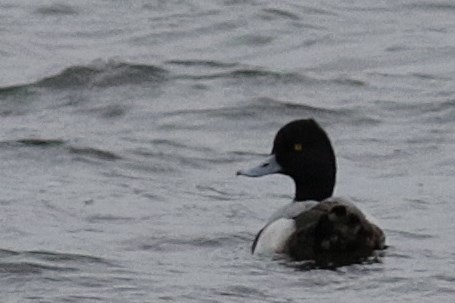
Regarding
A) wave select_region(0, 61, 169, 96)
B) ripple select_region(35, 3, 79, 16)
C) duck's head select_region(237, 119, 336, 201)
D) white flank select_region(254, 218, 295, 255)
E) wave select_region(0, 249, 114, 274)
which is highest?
duck's head select_region(237, 119, 336, 201)

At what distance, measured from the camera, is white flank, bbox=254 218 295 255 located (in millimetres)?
12281

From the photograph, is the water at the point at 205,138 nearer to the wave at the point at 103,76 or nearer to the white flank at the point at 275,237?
the wave at the point at 103,76

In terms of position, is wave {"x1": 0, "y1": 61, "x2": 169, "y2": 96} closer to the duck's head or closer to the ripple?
the ripple

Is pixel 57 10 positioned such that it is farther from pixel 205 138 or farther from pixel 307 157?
pixel 307 157

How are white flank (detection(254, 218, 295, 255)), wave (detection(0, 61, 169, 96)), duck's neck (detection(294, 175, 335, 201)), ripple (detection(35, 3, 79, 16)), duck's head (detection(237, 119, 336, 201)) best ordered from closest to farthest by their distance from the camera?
1. white flank (detection(254, 218, 295, 255))
2. duck's head (detection(237, 119, 336, 201))
3. duck's neck (detection(294, 175, 335, 201))
4. wave (detection(0, 61, 169, 96))
5. ripple (detection(35, 3, 79, 16))

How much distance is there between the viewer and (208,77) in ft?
62.4

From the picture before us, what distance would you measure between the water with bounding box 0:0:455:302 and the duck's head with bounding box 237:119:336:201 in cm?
41

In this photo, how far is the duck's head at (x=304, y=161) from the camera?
13.2 m

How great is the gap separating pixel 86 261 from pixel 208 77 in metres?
6.99

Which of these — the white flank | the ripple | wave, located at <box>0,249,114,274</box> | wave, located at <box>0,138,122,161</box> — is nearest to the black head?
the white flank

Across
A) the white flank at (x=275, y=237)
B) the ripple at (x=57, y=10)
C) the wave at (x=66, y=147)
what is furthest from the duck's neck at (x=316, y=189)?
the ripple at (x=57, y=10)

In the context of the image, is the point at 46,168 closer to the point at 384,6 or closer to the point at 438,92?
the point at 438,92

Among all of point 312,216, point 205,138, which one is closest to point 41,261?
point 312,216

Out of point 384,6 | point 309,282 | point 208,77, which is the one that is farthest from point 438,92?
point 309,282
